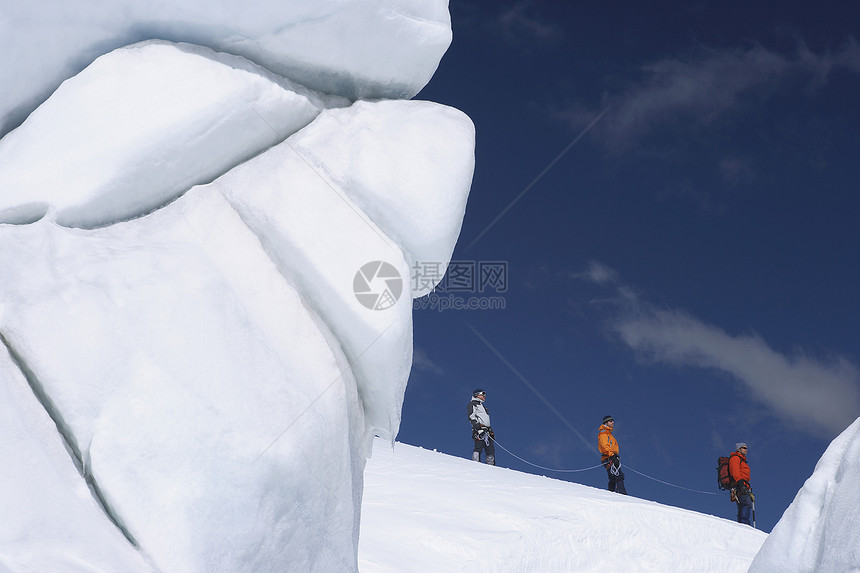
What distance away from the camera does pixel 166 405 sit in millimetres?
2379

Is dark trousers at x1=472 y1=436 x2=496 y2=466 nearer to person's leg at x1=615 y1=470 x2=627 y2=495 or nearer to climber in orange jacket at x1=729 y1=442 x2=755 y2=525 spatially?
person's leg at x1=615 y1=470 x2=627 y2=495

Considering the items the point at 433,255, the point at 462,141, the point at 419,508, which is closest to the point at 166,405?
the point at 433,255

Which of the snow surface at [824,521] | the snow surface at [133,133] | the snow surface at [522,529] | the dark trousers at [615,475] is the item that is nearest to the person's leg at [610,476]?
the dark trousers at [615,475]

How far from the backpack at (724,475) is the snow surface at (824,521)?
20.3 feet

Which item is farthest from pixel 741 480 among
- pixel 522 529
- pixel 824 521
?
pixel 824 521

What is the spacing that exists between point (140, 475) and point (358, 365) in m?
1.00

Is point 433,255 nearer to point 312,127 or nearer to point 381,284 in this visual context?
point 381,284

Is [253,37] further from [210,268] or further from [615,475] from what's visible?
[615,475]

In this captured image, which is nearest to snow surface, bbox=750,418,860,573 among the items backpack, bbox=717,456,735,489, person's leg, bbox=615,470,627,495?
person's leg, bbox=615,470,627,495

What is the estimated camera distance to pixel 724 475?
32.3 feet

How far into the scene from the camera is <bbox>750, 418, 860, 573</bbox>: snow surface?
3285 millimetres

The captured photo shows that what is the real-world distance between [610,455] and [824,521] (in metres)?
6.24

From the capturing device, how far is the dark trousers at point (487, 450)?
10.5m

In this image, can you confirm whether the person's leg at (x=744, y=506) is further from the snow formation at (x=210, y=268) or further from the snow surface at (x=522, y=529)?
the snow formation at (x=210, y=268)
